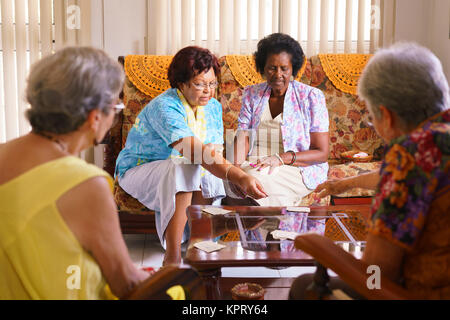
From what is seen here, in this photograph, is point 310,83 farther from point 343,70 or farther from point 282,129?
point 282,129

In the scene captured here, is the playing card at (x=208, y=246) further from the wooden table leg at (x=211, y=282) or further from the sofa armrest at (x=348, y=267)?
the sofa armrest at (x=348, y=267)

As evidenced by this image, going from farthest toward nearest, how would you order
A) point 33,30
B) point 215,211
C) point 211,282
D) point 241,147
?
point 33,30 < point 241,147 < point 215,211 < point 211,282

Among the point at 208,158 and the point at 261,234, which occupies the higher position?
the point at 208,158

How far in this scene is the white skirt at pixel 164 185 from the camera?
2.71 metres

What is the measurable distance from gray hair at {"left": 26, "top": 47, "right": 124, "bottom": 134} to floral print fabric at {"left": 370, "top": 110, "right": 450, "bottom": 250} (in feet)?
2.30

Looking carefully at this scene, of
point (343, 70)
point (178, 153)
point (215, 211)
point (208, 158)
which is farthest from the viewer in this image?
point (343, 70)

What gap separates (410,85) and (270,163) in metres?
1.75

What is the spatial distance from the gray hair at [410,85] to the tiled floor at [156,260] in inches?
51.2

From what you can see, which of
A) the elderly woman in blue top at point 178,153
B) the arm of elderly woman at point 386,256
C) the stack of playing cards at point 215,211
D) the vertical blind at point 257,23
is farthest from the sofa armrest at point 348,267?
the vertical blind at point 257,23

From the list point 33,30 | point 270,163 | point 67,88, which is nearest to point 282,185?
point 270,163

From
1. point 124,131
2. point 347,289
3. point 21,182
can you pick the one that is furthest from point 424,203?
point 124,131

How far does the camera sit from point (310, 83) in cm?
380
